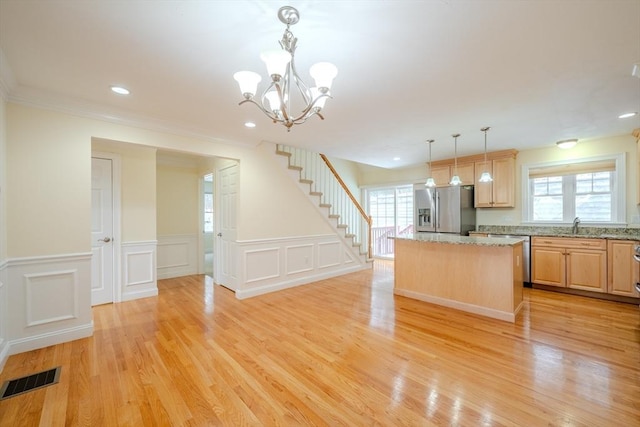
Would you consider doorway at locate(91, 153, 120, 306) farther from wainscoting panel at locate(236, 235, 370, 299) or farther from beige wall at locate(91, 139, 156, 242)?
wainscoting panel at locate(236, 235, 370, 299)

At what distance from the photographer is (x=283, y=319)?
3.50 metres

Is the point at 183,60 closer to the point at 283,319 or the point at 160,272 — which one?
the point at 283,319

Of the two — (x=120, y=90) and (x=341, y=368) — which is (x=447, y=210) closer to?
(x=341, y=368)

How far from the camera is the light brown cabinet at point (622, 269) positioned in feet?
12.6

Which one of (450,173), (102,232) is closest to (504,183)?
(450,173)

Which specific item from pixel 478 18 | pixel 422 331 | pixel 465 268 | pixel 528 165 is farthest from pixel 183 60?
pixel 528 165

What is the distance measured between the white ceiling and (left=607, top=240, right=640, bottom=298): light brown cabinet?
5.56 ft

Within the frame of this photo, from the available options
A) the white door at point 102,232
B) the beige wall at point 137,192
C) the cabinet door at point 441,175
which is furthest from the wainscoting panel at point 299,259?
the cabinet door at point 441,175

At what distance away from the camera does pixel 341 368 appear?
2379mm

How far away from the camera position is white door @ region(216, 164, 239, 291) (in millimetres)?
4676

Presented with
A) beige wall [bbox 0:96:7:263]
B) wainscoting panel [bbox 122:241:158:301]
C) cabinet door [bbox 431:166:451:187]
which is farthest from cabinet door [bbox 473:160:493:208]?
beige wall [bbox 0:96:7:263]

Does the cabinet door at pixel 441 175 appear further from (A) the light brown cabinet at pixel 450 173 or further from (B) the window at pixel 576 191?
(B) the window at pixel 576 191

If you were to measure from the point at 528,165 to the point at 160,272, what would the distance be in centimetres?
734

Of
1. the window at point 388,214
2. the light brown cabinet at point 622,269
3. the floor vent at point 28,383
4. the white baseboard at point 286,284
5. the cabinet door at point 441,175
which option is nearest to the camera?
the floor vent at point 28,383
